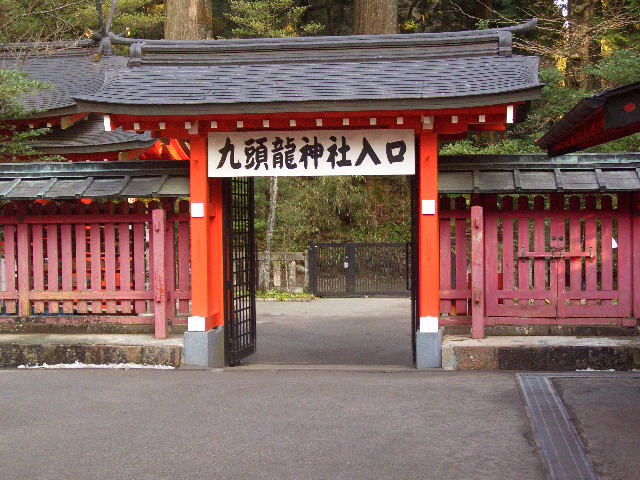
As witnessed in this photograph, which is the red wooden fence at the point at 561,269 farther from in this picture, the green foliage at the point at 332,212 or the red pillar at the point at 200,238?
the green foliage at the point at 332,212

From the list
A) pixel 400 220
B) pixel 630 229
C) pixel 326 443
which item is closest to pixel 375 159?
pixel 630 229

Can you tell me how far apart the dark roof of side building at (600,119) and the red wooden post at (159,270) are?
17.6 feet

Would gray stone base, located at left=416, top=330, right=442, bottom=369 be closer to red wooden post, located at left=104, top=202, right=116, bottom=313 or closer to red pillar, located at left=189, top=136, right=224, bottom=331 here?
red pillar, located at left=189, top=136, right=224, bottom=331

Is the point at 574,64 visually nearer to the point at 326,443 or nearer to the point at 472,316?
the point at 472,316

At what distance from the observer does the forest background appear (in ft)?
62.4

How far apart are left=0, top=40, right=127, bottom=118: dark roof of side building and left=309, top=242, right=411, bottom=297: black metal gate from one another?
754cm

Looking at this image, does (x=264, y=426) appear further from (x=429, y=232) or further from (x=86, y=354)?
(x=86, y=354)

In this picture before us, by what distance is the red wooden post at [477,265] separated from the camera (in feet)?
33.9

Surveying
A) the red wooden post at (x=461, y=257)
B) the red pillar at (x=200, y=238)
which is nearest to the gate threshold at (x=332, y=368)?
the red pillar at (x=200, y=238)

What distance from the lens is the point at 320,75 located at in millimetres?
10789

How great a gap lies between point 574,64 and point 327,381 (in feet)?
57.7

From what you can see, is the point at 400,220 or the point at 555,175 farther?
the point at 400,220

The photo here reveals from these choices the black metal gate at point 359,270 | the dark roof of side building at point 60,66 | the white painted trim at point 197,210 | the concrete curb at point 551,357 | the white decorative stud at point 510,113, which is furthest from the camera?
the black metal gate at point 359,270

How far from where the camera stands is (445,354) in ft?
33.3
